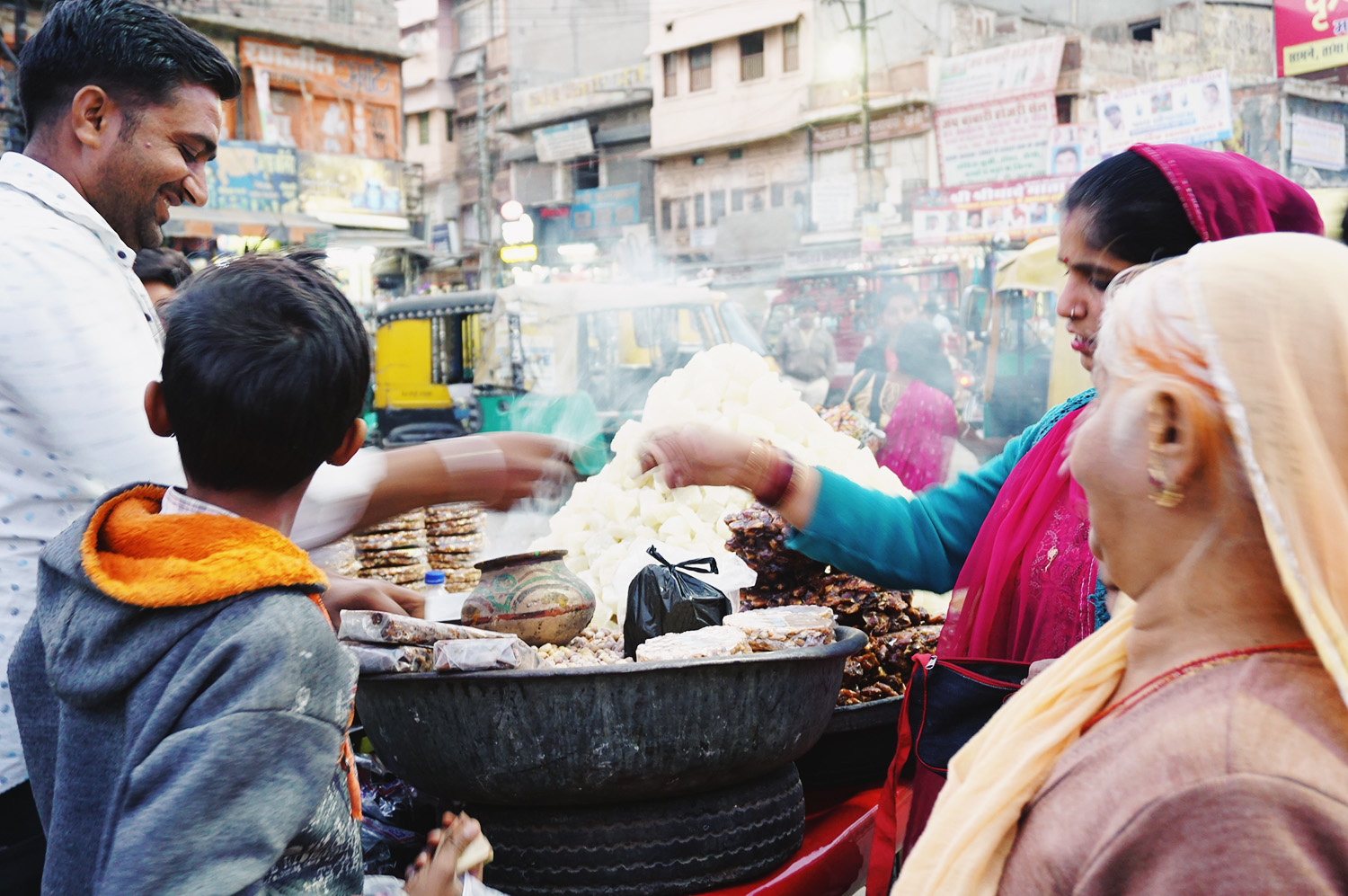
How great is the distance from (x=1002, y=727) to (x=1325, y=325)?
48 centimetres

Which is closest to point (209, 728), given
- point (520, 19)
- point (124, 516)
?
point (124, 516)

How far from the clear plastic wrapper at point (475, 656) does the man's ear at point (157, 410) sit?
1.64ft

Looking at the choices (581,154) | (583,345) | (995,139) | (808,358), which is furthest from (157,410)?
(581,154)

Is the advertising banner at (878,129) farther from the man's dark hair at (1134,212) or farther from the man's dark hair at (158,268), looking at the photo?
the man's dark hair at (1134,212)

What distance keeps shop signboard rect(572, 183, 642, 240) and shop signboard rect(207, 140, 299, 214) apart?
14812mm

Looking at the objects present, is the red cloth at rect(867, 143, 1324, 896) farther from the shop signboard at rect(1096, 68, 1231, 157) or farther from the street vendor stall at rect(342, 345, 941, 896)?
the shop signboard at rect(1096, 68, 1231, 157)

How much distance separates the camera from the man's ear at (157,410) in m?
1.13

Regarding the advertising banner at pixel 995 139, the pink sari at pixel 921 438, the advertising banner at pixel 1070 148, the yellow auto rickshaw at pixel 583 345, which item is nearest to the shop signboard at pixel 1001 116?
the advertising banner at pixel 995 139

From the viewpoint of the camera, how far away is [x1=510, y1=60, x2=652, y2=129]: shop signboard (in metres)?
31.4

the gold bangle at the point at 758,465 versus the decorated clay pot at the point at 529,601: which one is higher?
the gold bangle at the point at 758,465

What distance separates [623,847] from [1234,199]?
4.35ft

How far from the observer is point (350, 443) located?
47.7 inches

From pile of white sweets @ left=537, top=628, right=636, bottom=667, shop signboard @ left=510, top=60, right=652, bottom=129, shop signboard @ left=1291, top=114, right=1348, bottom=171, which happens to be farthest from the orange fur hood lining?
shop signboard @ left=510, top=60, right=652, bottom=129

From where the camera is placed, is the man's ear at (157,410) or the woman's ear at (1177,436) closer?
the woman's ear at (1177,436)
